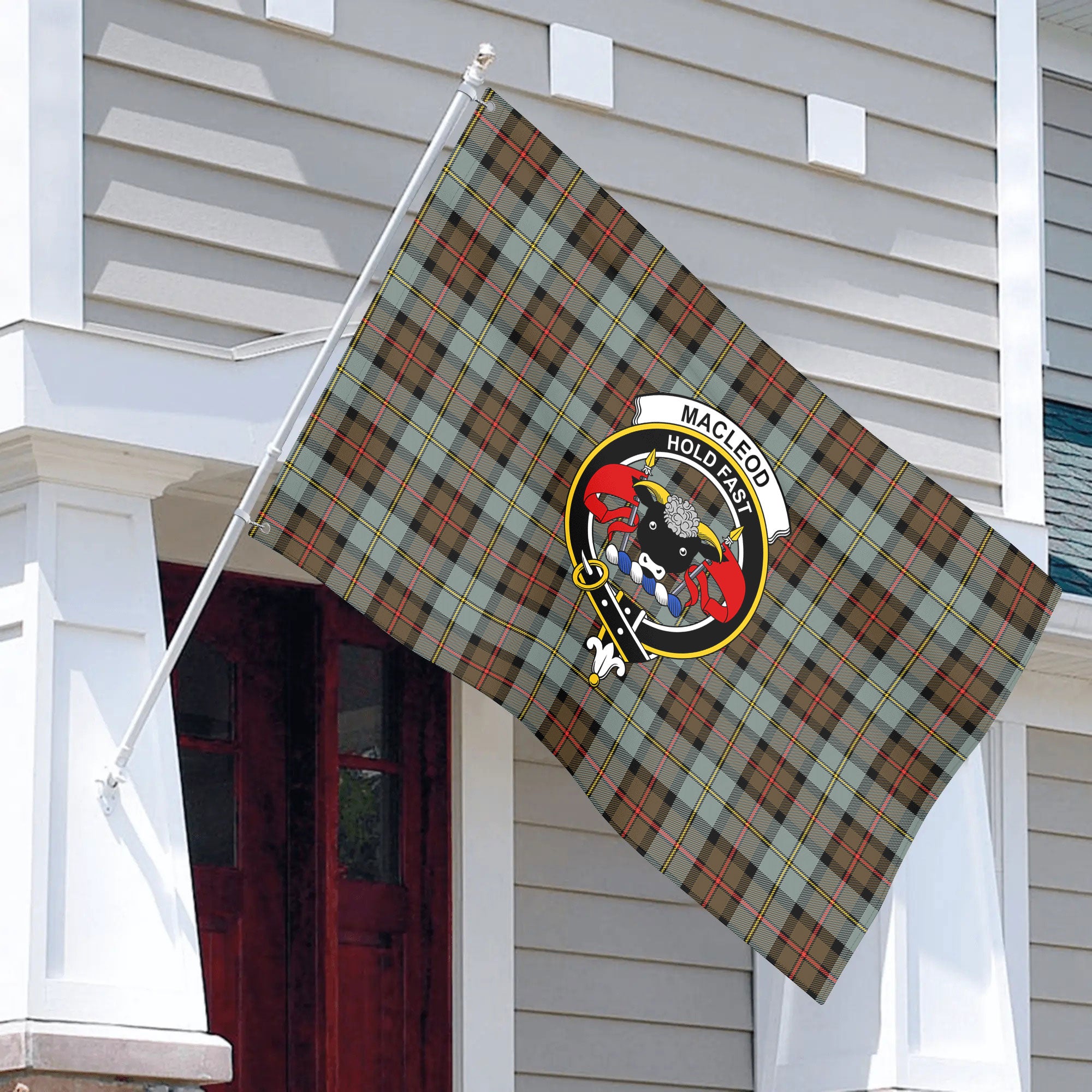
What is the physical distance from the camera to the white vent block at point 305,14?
21.7ft

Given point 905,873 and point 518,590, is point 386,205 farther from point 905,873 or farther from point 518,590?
point 905,873

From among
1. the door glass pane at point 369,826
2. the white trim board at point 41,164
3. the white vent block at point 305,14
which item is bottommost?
the door glass pane at point 369,826

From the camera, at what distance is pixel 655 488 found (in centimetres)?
586

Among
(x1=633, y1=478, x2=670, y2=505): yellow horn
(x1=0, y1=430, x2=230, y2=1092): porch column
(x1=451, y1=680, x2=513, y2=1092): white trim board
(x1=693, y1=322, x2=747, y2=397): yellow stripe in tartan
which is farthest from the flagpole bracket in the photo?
(x1=451, y1=680, x2=513, y2=1092): white trim board

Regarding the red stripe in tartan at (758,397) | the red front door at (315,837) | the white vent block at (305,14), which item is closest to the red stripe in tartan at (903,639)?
the red stripe in tartan at (758,397)

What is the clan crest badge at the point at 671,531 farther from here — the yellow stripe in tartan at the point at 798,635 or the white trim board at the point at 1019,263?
the white trim board at the point at 1019,263

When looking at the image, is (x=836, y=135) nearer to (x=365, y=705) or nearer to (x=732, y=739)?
(x=365, y=705)

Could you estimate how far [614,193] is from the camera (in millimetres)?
7297

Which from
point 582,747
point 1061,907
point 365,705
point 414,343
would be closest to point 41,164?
point 414,343

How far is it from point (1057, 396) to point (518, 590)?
444cm

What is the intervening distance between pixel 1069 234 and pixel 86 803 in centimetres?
547

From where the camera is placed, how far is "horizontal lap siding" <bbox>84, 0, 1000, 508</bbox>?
6344 mm

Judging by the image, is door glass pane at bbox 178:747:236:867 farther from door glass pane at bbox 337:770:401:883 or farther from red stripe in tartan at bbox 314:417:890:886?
red stripe in tartan at bbox 314:417:890:886

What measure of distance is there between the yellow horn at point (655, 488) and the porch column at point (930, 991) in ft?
5.89
